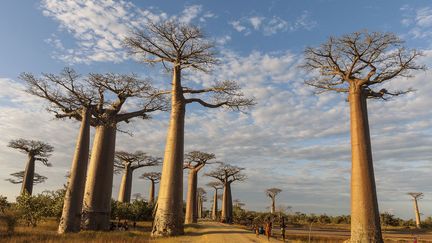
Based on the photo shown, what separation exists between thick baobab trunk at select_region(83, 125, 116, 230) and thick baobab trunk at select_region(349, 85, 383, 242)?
12.4m

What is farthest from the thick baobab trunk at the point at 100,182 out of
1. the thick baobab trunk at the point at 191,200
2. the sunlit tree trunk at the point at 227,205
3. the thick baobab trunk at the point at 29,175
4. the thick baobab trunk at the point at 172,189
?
the sunlit tree trunk at the point at 227,205

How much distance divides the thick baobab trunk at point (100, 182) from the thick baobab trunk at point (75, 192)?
1.58 m

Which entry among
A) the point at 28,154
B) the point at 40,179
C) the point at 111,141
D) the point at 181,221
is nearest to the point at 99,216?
the point at 111,141

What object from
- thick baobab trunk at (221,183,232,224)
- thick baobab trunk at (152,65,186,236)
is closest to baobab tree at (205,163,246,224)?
thick baobab trunk at (221,183,232,224)

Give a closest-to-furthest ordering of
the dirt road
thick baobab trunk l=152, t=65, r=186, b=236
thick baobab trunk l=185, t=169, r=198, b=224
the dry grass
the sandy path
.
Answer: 1. the dry grass
2. the sandy path
3. the dirt road
4. thick baobab trunk l=152, t=65, r=186, b=236
5. thick baobab trunk l=185, t=169, r=198, b=224

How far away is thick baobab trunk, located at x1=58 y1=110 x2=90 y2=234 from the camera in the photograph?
643 inches

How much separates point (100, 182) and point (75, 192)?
7.47 ft

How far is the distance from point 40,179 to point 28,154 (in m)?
11.0

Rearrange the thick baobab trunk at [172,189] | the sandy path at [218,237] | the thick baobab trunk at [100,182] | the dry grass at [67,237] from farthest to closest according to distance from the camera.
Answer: the thick baobab trunk at [100,182] → the thick baobab trunk at [172,189] → the sandy path at [218,237] → the dry grass at [67,237]

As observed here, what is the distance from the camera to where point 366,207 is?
13.2 meters

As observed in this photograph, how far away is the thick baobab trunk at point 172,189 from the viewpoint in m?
15.4

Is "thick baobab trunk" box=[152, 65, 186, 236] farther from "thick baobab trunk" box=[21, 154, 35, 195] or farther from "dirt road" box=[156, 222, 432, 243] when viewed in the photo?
"thick baobab trunk" box=[21, 154, 35, 195]

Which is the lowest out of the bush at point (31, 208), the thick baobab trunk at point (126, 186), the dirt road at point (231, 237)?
the dirt road at point (231, 237)

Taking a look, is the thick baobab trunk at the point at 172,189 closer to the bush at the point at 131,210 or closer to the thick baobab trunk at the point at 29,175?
the bush at the point at 131,210
